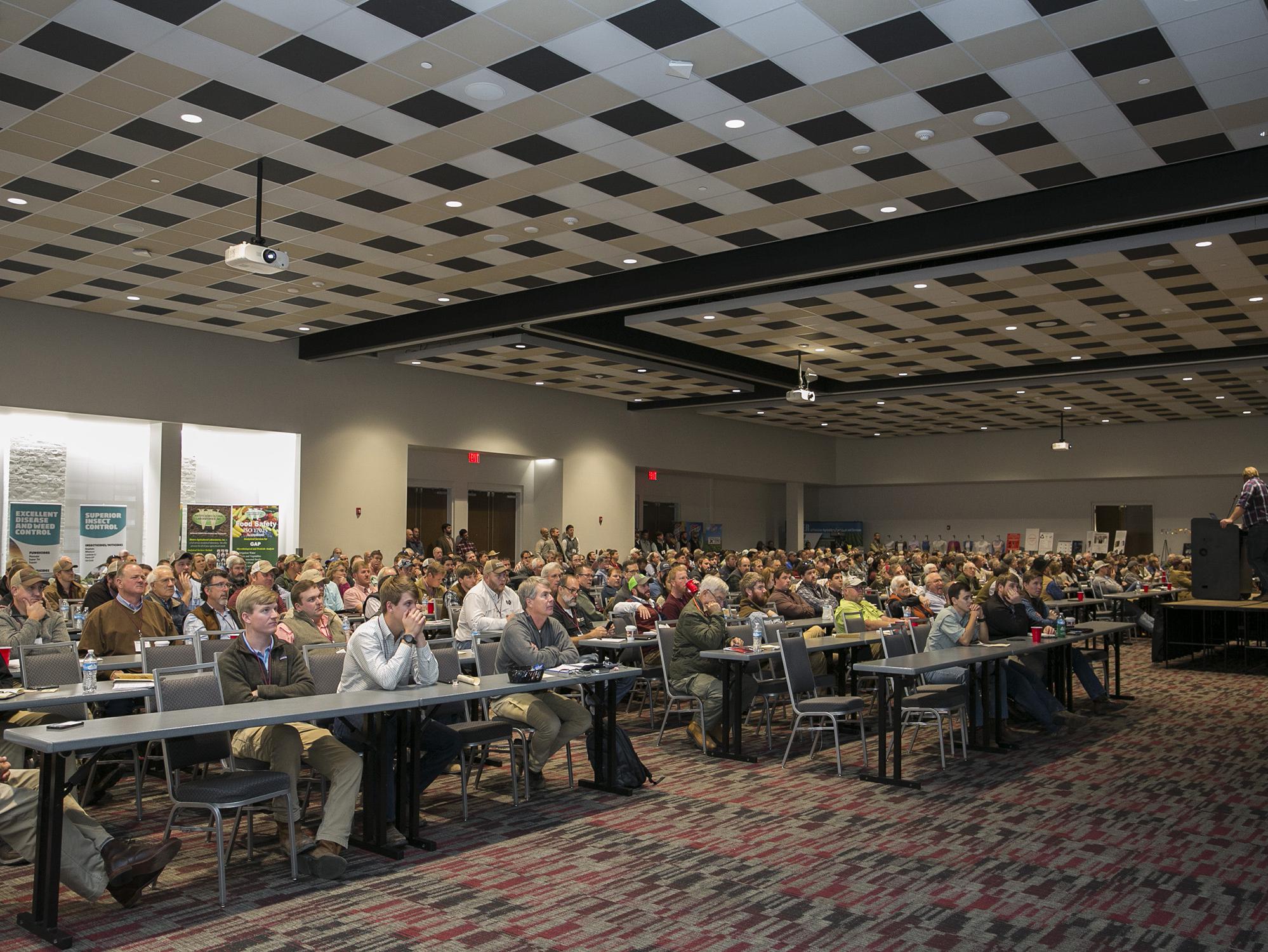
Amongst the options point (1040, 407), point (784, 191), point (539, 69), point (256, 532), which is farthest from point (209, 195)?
point (1040, 407)

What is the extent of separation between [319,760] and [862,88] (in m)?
5.40

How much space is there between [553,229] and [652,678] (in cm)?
456

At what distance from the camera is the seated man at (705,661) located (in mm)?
7516

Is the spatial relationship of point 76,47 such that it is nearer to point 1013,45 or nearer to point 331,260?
point 331,260

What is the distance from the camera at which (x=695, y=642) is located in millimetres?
7578

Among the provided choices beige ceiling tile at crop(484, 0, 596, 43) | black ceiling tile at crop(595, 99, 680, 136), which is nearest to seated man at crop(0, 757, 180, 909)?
beige ceiling tile at crop(484, 0, 596, 43)

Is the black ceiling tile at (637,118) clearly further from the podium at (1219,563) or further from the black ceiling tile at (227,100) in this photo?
the podium at (1219,563)

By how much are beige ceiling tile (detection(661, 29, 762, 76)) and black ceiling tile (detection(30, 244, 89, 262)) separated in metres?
7.61

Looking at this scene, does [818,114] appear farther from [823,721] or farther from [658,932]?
[658,932]

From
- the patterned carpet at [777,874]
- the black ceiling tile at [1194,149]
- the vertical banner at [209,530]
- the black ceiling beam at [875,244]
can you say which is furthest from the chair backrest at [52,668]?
the vertical banner at [209,530]

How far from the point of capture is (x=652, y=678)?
28.1ft

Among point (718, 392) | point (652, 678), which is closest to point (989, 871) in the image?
point (652, 678)

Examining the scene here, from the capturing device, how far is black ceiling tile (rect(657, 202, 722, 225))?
30.7ft

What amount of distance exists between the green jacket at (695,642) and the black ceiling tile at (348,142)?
4.31 meters
